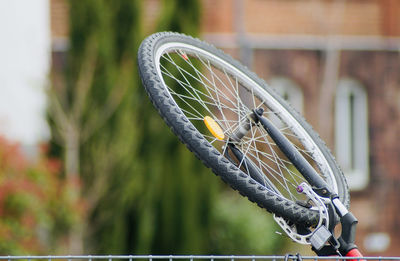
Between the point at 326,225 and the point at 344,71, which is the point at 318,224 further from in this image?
the point at 344,71

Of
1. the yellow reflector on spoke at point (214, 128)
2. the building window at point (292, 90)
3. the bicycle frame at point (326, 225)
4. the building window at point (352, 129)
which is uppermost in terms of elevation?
the building window at point (292, 90)

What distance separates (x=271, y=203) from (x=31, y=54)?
24.3 ft

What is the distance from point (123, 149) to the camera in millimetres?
8086

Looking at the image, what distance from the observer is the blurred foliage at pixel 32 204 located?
22.0 ft

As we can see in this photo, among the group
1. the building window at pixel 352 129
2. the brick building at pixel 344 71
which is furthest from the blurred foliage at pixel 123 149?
the building window at pixel 352 129

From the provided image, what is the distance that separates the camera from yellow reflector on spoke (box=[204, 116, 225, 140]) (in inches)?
118

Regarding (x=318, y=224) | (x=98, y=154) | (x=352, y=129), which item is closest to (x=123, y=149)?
(x=98, y=154)

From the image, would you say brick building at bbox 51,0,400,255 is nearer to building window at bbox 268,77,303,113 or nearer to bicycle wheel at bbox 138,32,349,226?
building window at bbox 268,77,303,113

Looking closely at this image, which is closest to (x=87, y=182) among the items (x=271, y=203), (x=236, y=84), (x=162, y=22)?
(x=162, y=22)

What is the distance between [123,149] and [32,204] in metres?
1.49

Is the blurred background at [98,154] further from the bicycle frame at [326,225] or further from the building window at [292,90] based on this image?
the bicycle frame at [326,225]

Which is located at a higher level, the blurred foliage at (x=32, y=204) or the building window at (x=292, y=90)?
the building window at (x=292, y=90)

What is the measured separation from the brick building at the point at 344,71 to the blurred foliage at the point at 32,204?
4.20 metres

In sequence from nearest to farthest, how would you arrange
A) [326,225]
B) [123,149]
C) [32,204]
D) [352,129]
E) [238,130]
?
1. [326,225]
2. [238,130]
3. [32,204]
4. [123,149]
5. [352,129]
